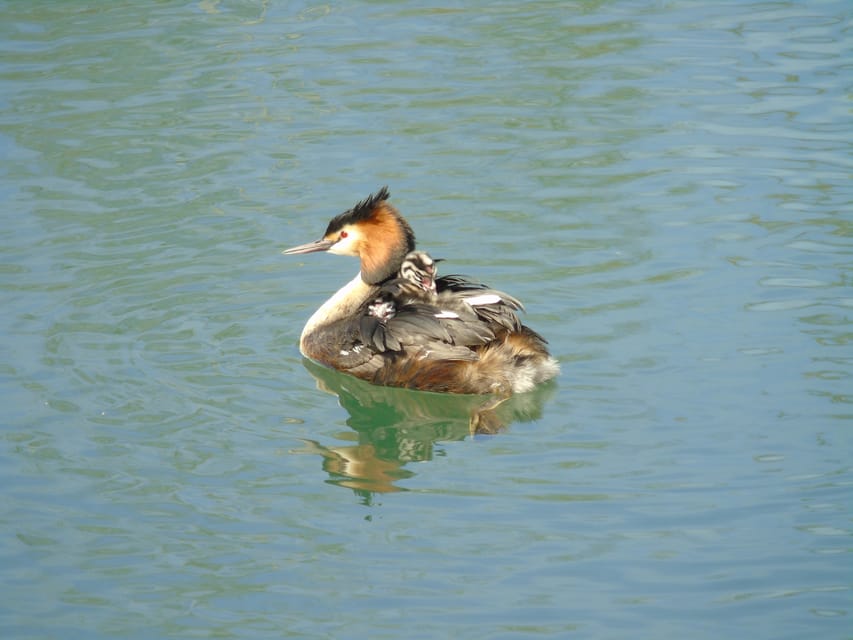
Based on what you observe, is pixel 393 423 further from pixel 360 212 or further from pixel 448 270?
pixel 448 270

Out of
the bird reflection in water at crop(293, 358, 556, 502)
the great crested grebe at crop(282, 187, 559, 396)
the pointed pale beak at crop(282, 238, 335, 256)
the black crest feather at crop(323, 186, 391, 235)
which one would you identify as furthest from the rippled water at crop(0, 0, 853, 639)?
the black crest feather at crop(323, 186, 391, 235)

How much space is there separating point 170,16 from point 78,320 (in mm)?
6741

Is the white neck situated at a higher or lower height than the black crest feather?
lower

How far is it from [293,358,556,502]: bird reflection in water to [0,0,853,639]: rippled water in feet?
0.10

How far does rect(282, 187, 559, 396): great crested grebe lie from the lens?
7910mm

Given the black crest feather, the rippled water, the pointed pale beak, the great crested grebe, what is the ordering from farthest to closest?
the pointed pale beak < the black crest feather < the great crested grebe < the rippled water

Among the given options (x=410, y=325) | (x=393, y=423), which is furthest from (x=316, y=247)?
(x=393, y=423)

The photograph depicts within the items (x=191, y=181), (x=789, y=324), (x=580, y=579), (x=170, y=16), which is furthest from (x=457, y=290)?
(x=170, y=16)

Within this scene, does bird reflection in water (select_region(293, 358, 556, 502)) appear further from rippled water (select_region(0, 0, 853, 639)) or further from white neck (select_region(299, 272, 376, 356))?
white neck (select_region(299, 272, 376, 356))

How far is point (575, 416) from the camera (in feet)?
24.5

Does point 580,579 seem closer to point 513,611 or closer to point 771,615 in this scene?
point 513,611

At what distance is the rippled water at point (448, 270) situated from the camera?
6.04 metres

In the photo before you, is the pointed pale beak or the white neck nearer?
the white neck

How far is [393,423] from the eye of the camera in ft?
25.7
